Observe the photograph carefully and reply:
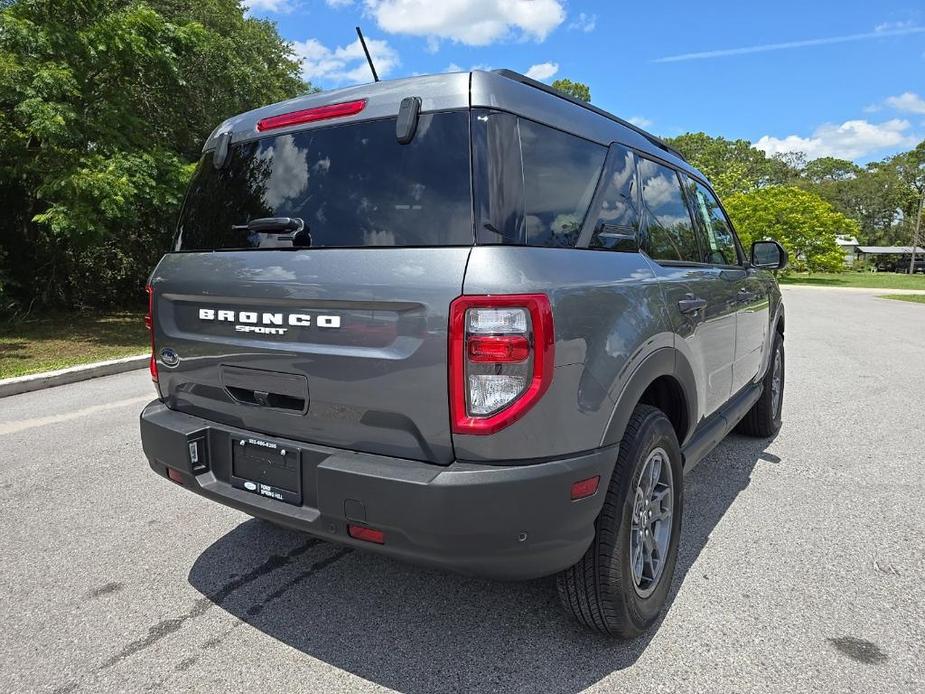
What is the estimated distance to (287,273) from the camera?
2232 millimetres

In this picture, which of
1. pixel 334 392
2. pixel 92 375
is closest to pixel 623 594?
pixel 334 392

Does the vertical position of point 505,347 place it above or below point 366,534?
above

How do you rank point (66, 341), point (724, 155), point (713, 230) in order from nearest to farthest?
point (713, 230) → point (66, 341) → point (724, 155)

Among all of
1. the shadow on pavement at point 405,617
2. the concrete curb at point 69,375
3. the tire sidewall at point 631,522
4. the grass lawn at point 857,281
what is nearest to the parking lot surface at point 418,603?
the shadow on pavement at point 405,617

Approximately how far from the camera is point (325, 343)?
2.14 m

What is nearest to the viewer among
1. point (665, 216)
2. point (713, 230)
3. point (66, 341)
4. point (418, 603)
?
point (418, 603)

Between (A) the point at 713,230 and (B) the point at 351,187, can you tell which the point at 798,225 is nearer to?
(A) the point at 713,230

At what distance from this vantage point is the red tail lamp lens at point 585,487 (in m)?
2.02

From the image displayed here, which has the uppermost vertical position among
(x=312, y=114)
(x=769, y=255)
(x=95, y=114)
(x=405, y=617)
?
(x=95, y=114)

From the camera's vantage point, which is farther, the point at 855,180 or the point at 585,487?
the point at 855,180

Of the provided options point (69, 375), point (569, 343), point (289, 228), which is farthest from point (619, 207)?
point (69, 375)

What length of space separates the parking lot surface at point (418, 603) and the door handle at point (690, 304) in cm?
121

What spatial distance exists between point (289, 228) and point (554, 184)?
97 centimetres

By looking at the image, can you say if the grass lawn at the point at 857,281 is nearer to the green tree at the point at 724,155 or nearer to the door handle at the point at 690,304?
the green tree at the point at 724,155
